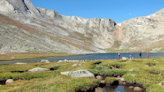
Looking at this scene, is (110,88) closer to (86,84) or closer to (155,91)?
(86,84)

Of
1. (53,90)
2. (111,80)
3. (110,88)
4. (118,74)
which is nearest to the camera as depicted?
(53,90)

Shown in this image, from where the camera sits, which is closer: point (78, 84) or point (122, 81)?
point (78, 84)

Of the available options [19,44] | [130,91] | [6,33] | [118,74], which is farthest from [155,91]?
[6,33]

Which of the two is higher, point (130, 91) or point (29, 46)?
point (29, 46)

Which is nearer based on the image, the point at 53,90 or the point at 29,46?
the point at 53,90

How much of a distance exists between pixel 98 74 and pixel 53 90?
1690 centimetres

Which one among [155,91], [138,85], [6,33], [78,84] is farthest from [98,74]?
[6,33]

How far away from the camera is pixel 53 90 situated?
17922mm

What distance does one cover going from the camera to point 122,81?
27.4m

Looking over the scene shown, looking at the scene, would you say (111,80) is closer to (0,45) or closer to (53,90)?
(53,90)

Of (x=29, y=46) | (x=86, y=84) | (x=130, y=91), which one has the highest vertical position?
(x=29, y=46)

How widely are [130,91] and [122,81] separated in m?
4.41

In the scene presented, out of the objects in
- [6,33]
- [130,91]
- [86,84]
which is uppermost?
[6,33]

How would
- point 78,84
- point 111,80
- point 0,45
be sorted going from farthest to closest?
1. point 0,45
2. point 111,80
3. point 78,84
